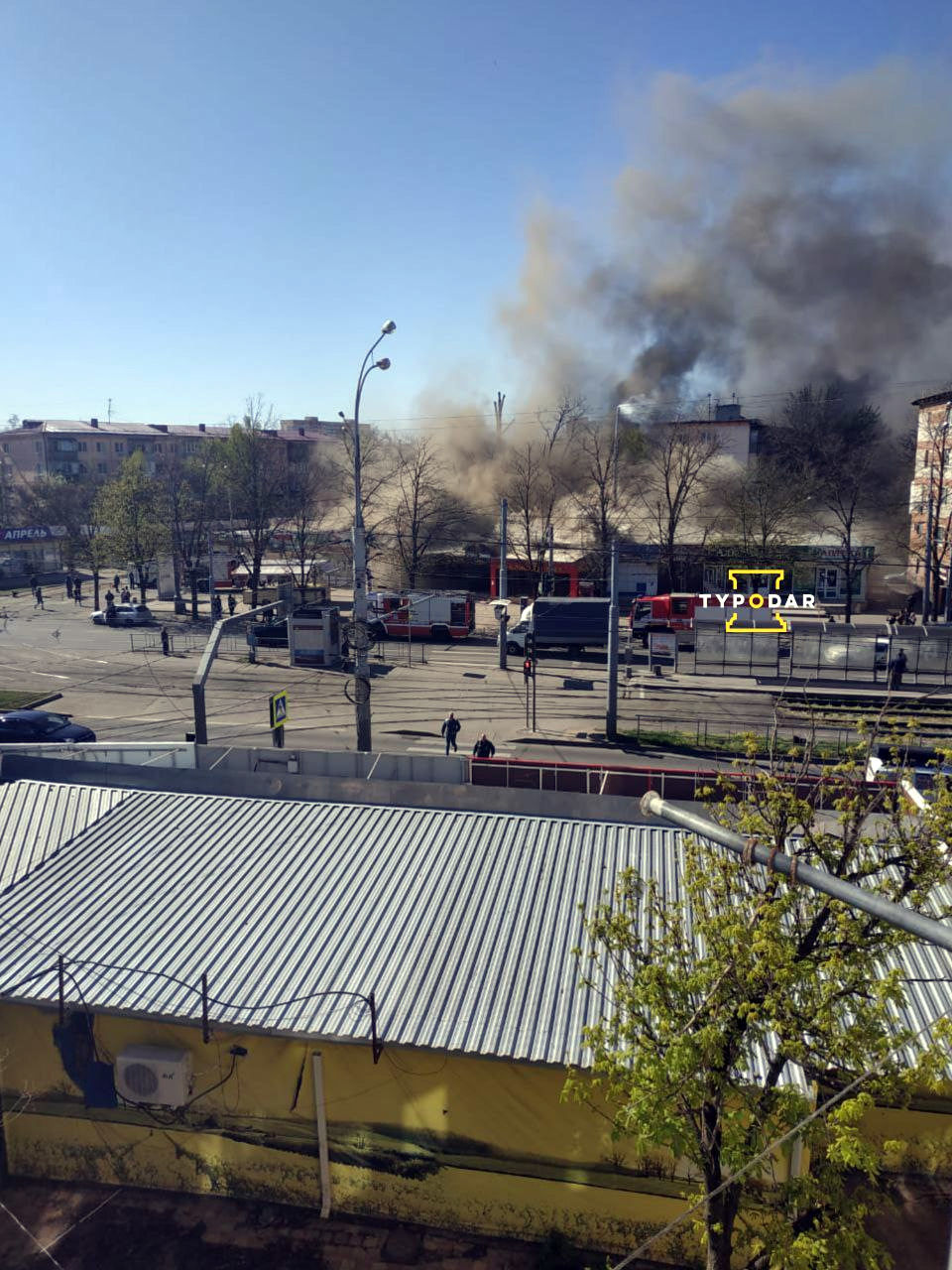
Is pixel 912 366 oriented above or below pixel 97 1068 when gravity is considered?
above

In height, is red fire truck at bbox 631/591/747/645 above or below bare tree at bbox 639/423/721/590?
below

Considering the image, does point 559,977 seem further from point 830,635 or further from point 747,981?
point 830,635

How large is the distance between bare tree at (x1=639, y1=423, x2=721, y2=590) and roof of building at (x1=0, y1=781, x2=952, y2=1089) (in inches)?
1123

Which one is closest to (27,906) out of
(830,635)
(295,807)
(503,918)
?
(295,807)

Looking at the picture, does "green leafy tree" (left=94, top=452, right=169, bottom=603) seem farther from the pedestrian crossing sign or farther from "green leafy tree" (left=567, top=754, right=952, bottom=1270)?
"green leafy tree" (left=567, top=754, right=952, bottom=1270)

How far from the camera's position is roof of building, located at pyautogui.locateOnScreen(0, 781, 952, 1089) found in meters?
6.71

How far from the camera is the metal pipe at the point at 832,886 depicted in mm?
2768

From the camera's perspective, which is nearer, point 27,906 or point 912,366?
point 27,906

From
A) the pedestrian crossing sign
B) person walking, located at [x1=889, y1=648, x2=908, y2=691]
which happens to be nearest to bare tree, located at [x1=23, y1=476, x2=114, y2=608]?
the pedestrian crossing sign

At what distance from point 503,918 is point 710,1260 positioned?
3126 millimetres

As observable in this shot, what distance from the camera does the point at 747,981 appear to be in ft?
15.2

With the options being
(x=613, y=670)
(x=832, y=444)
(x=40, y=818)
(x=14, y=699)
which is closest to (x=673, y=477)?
(x=832, y=444)

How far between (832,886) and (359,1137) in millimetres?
5188

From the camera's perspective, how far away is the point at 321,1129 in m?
6.92
